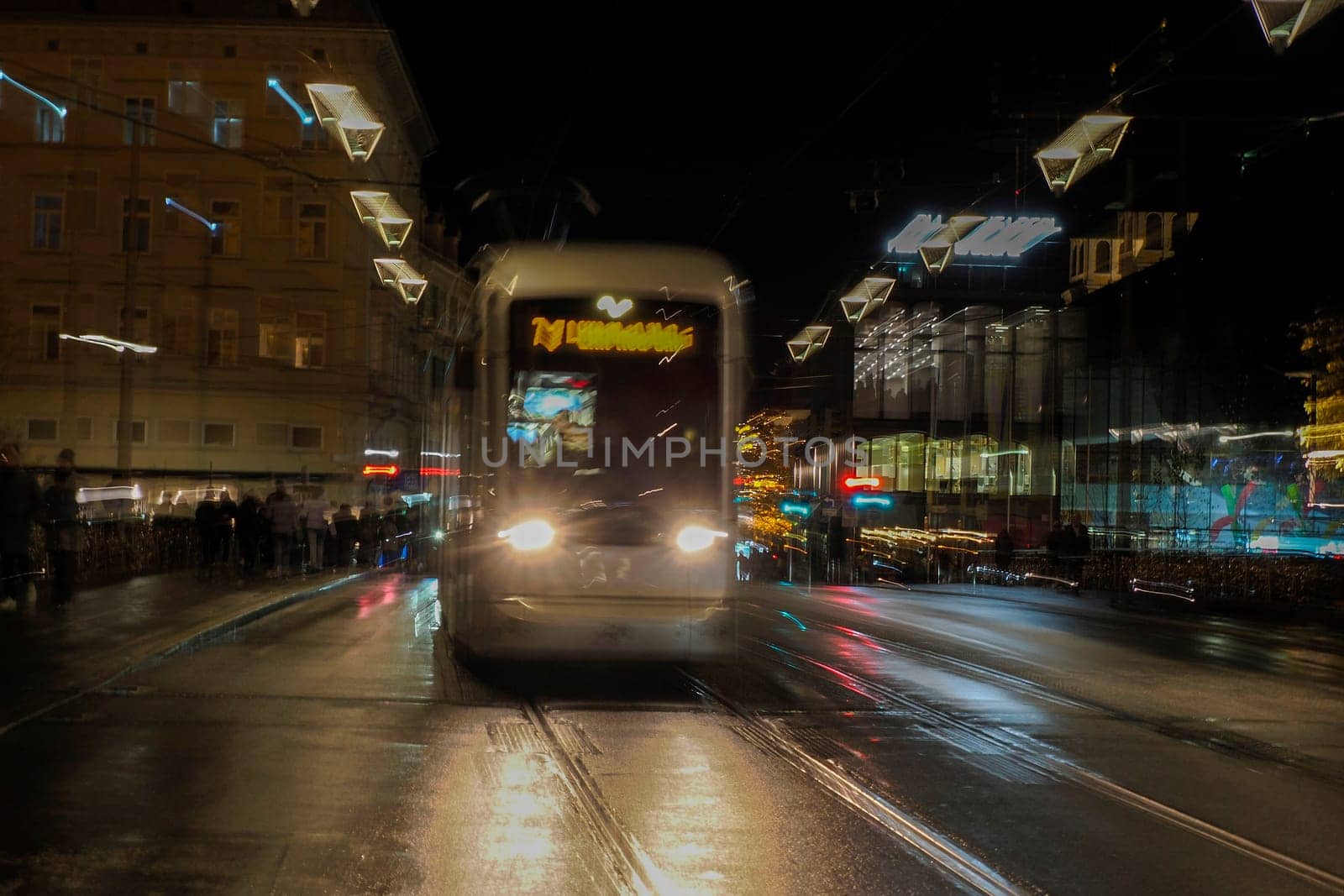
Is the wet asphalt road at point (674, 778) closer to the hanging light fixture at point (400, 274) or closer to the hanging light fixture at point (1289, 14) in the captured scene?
the hanging light fixture at point (1289, 14)

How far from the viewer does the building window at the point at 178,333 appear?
1697 inches

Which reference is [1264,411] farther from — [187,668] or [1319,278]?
[187,668]

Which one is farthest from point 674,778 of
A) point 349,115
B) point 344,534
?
point 344,534

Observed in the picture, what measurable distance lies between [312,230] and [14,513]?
100 feet

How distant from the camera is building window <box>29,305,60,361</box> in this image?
42594 millimetres

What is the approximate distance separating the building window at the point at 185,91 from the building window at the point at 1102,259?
30.2 metres

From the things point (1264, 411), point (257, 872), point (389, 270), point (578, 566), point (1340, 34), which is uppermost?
point (1340, 34)

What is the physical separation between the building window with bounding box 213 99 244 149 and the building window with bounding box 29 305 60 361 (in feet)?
26.7

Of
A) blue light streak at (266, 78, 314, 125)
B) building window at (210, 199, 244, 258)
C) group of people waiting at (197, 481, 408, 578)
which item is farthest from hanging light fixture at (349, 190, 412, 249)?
building window at (210, 199, 244, 258)

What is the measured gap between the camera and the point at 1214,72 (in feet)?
51.0

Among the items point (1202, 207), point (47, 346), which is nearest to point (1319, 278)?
point (1202, 207)

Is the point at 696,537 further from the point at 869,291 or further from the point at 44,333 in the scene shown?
the point at 44,333

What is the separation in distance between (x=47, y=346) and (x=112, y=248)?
3945 millimetres

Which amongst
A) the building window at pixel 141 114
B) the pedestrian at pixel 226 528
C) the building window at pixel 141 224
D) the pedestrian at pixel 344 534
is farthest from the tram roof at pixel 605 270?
the building window at pixel 141 224
